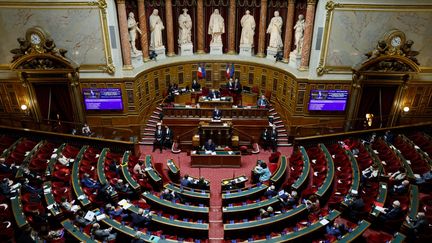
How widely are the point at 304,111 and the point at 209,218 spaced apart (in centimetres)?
825

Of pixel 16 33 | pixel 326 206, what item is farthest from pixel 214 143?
pixel 16 33

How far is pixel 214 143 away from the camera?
17641mm

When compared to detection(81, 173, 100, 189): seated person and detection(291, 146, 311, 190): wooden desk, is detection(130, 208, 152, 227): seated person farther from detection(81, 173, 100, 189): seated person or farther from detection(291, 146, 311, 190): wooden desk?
detection(291, 146, 311, 190): wooden desk

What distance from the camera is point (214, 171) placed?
16.2m

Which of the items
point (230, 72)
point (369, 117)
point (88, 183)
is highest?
point (230, 72)

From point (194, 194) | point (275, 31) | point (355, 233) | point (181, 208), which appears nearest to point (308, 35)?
point (275, 31)

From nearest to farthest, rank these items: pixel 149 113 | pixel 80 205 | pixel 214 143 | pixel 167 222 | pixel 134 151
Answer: pixel 167 222 → pixel 80 205 → pixel 134 151 → pixel 214 143 → pixel 149 113

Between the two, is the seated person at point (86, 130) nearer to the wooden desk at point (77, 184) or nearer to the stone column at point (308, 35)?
the wooden desk at point (77, 184)

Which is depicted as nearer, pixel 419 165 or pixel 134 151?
pixel 419 165

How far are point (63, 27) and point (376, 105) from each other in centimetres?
1575

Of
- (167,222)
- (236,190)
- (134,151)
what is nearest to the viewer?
(167,222)

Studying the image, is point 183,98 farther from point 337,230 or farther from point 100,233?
point 337,230

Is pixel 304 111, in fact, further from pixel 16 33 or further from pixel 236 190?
pixel 16 33

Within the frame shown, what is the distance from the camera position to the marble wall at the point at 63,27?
16.4 metres
